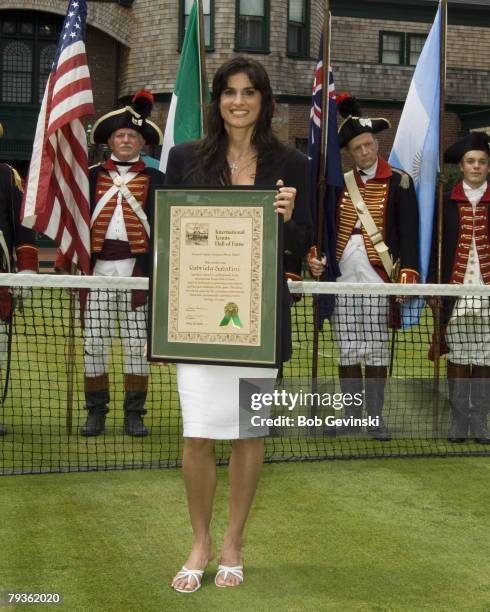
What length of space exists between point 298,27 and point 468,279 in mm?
24018

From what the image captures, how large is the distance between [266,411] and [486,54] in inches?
1265

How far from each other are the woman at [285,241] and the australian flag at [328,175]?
3068mm

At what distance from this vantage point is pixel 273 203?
13.5ft

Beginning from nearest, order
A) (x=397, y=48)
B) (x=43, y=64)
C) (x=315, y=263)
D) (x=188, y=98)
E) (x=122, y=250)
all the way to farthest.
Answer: (x=315, y=263) < (x=122, y=250) < (x=188, y=98) < (x=43, y=64) < (x=397, y=48)

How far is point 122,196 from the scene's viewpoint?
7.39 m

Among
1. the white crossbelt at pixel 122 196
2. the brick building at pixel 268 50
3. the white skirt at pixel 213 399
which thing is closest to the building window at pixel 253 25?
the brick building at pixel 268 50

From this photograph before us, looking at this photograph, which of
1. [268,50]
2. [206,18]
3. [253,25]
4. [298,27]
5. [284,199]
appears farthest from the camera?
[298,27]

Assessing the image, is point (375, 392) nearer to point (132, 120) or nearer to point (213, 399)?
point (132, 120)

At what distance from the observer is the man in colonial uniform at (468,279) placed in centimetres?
755

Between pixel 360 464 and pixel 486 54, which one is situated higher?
pixel 486 54

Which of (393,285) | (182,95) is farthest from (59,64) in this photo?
(393,285)

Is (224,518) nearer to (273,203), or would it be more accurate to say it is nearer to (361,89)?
(273,203)

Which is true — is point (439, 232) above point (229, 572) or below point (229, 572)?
above

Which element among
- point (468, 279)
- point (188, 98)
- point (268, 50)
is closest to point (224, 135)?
point (468, 279)
